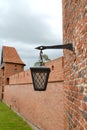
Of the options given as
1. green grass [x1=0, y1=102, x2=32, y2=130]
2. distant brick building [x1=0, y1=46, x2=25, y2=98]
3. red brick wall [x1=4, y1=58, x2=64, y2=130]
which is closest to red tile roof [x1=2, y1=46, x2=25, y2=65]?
distant brick building [x1=0, y1=46, x2=25, y2=98]

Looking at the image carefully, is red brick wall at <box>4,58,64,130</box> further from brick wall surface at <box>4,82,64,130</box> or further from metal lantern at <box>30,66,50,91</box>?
metal lantern at <box>30,66,50,91</box>

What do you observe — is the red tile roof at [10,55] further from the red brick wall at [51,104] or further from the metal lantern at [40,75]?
the metal lantern at [40,75]

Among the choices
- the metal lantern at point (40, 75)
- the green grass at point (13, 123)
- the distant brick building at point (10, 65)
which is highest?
the distant brick building at point (10, 65)

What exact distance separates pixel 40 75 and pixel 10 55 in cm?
2876

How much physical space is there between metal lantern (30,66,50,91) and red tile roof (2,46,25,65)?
27.3 metres

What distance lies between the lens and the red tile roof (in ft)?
99.9

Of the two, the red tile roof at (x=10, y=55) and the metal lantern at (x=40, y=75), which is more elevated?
the red tile roof at (x=10, y=55)

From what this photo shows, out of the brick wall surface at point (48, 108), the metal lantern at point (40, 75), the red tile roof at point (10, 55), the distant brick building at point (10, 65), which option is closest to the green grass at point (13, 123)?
the brick wall surface at point (48, 108)

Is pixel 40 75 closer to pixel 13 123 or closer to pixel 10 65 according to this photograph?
pixel 13 123

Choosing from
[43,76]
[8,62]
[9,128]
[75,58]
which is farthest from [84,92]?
[8,62]

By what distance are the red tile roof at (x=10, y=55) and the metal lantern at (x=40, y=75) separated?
27.3 metres

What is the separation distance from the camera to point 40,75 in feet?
10.3

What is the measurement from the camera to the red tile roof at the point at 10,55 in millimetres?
30453

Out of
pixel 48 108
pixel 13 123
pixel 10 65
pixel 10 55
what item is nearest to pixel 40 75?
pixel 48 108
